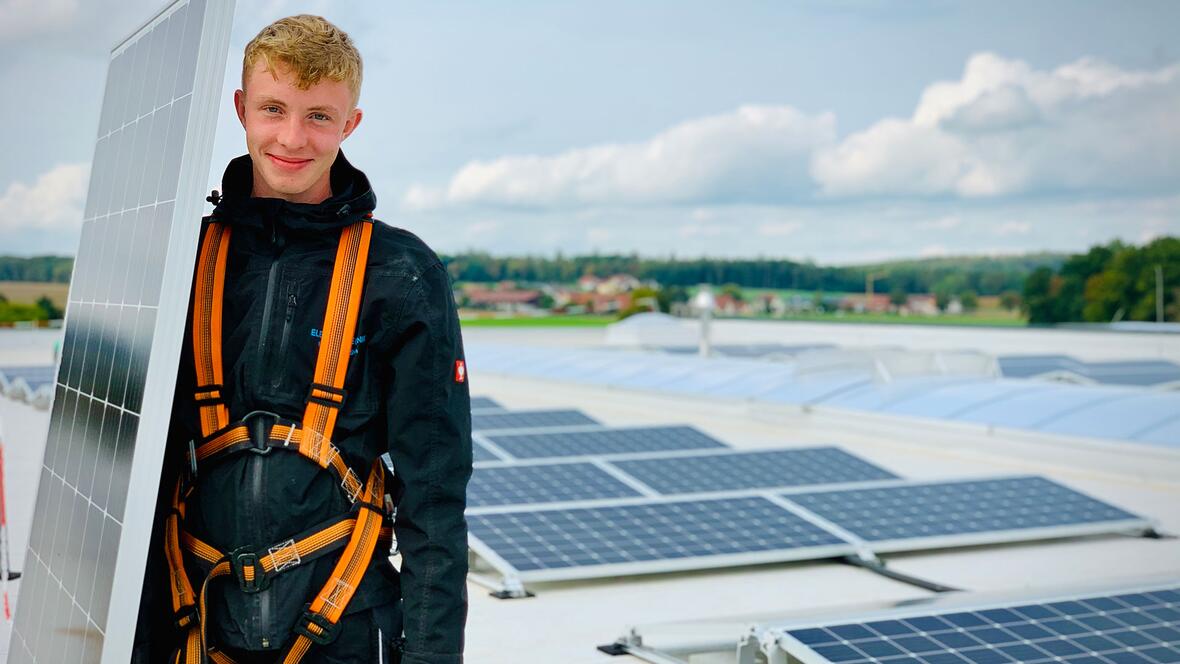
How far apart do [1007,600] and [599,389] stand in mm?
18481

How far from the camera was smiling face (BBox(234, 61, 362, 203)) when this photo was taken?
3100mm

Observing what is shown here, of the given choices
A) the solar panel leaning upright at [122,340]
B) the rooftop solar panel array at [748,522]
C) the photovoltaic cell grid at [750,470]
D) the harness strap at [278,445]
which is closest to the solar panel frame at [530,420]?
the photovoltaic cell grid at [750,470]

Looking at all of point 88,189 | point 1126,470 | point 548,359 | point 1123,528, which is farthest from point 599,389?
point 88,189

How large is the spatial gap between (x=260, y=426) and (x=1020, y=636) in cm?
437

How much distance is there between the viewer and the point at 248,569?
314 cm

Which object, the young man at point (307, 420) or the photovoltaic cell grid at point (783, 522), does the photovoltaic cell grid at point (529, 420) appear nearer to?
the photovoltaic cell grid at point (783, 522)

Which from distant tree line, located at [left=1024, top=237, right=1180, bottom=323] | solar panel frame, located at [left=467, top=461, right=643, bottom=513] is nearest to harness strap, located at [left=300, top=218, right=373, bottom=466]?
solar panel frame, located at [left=467, top=461, right=643, bottom=513]

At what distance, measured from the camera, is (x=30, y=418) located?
2023cm

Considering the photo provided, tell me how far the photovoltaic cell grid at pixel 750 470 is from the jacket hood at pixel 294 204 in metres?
8.08

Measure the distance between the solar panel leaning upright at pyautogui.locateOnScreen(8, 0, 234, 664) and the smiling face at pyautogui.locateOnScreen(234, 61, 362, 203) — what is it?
0.12m

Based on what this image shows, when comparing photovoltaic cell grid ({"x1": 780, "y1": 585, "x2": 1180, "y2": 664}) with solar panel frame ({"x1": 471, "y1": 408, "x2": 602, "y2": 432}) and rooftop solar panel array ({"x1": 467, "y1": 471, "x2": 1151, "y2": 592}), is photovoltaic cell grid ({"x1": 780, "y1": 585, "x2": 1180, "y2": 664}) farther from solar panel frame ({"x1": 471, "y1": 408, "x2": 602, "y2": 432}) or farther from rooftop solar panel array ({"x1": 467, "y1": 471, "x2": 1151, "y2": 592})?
solar panel frame ({"x1": 471, "y1": 408, "x2": 602, "y2": 432})

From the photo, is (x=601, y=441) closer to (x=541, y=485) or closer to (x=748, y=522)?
(x=541, y=485)

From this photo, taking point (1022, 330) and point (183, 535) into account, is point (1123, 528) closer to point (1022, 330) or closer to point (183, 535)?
point (183, 535)

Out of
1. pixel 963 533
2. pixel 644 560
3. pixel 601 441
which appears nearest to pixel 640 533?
pixel 644 560
